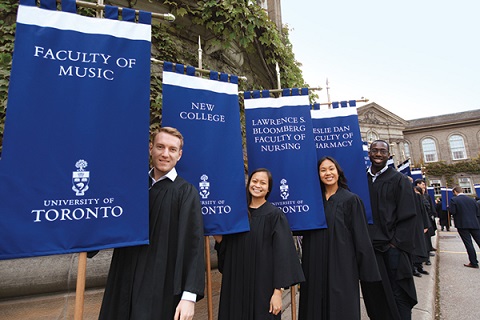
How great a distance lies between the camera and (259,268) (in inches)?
89.7

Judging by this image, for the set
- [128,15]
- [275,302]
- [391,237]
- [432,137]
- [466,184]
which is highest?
[432,137]

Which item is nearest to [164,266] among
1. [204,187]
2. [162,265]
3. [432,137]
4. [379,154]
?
[162,265]

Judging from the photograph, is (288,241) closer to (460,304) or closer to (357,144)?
→ (357,144)

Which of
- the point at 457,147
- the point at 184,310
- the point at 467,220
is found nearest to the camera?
the point at 184,310

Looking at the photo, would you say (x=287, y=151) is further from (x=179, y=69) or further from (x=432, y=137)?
(x=432, y=137)

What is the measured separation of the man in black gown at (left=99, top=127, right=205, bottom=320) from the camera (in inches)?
63.7

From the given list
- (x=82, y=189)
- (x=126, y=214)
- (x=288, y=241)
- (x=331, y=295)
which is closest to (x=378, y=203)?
(x=331, y=295)

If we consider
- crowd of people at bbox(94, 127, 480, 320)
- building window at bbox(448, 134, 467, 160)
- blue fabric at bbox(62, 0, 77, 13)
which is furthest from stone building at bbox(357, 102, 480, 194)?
blue fabric at bbox(62, 0, 77, 13)

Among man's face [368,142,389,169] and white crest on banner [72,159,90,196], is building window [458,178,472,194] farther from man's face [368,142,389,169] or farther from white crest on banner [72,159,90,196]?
white crest on banner [72,159,90,196]

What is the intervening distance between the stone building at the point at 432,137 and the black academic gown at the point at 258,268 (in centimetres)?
3215

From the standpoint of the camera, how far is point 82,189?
65.0 inches

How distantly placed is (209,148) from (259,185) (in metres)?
0.59

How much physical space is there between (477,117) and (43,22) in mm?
42569

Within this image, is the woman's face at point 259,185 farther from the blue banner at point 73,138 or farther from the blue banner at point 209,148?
the blue banner at point 73,138
